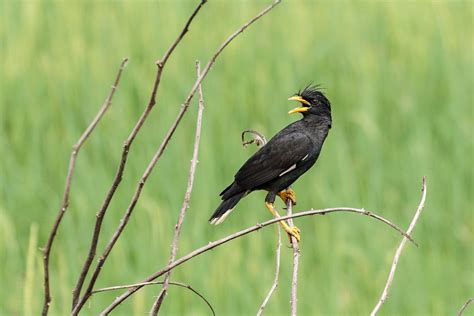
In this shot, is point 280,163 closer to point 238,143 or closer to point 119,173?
point 119,173

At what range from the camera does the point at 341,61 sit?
9734 millimetres

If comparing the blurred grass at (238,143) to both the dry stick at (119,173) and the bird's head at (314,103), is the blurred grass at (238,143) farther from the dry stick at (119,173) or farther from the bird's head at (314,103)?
the dry stick at (119,173)

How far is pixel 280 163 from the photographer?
4477 mm

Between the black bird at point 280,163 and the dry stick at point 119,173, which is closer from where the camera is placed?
the dry stick at point 119,173

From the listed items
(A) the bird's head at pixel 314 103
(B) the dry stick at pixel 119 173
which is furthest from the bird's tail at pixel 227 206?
(B) the dry stick at pixel 119 173

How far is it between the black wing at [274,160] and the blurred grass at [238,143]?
7.06 feet

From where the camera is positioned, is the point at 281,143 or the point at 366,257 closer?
the point at 281,143

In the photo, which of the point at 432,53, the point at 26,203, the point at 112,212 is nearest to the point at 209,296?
the point at 112,212

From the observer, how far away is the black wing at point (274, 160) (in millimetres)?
4441

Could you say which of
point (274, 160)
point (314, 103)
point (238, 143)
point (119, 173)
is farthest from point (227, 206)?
point (238, 143)

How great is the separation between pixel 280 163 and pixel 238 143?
3.86m

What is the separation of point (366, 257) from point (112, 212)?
2063mm

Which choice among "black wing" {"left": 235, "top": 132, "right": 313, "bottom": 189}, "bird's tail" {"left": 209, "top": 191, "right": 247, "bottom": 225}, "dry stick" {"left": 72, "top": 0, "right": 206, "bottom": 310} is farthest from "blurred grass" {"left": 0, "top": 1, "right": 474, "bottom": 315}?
"dry stick" {"left": 72, "top": 0, "right": 206, "bottom": 310}

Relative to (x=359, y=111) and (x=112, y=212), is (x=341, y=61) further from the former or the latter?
(x=112, y=212)
